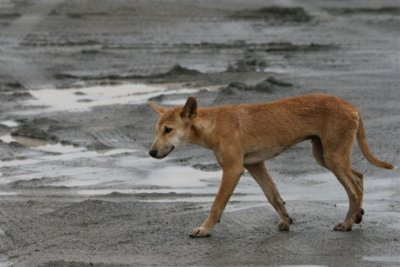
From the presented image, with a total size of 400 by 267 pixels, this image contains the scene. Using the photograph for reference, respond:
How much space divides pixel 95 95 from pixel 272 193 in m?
7.30

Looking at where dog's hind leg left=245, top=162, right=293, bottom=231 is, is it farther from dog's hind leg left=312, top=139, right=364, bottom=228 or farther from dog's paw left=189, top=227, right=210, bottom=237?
dog's paw left=189, top=227, right=210, bottom=237

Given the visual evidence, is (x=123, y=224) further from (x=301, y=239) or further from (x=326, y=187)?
(x=326, y=187)

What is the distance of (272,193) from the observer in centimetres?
1020

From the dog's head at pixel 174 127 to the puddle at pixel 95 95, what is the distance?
20.2ft

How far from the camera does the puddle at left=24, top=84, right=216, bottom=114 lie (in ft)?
53.4

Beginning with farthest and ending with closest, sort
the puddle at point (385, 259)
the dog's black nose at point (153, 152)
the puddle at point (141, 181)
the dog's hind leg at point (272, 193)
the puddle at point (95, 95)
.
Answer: the puddle at point (95, 95)
the puddle at point (141, 181)
the dog's hind leg at point (272, 193)
the dog's black nose at point (153, 152)
the puddle at point (385, 259)

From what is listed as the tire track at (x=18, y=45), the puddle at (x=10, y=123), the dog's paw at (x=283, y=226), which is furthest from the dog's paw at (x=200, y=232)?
the tire track at (x=18, y=45)

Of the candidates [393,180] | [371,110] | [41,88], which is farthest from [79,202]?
[41,88]

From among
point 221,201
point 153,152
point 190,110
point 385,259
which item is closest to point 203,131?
point 190,110

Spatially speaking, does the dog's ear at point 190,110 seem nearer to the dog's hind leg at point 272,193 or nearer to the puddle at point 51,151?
the dog's hind leg at point 272,193

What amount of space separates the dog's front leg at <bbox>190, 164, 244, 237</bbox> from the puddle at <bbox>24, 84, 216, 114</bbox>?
642 cm

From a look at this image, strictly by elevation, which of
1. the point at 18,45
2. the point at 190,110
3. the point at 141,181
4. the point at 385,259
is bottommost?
the point at 18,45

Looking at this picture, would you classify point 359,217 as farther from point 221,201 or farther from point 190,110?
point 190,110

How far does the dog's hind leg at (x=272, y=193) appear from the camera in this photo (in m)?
10.1
